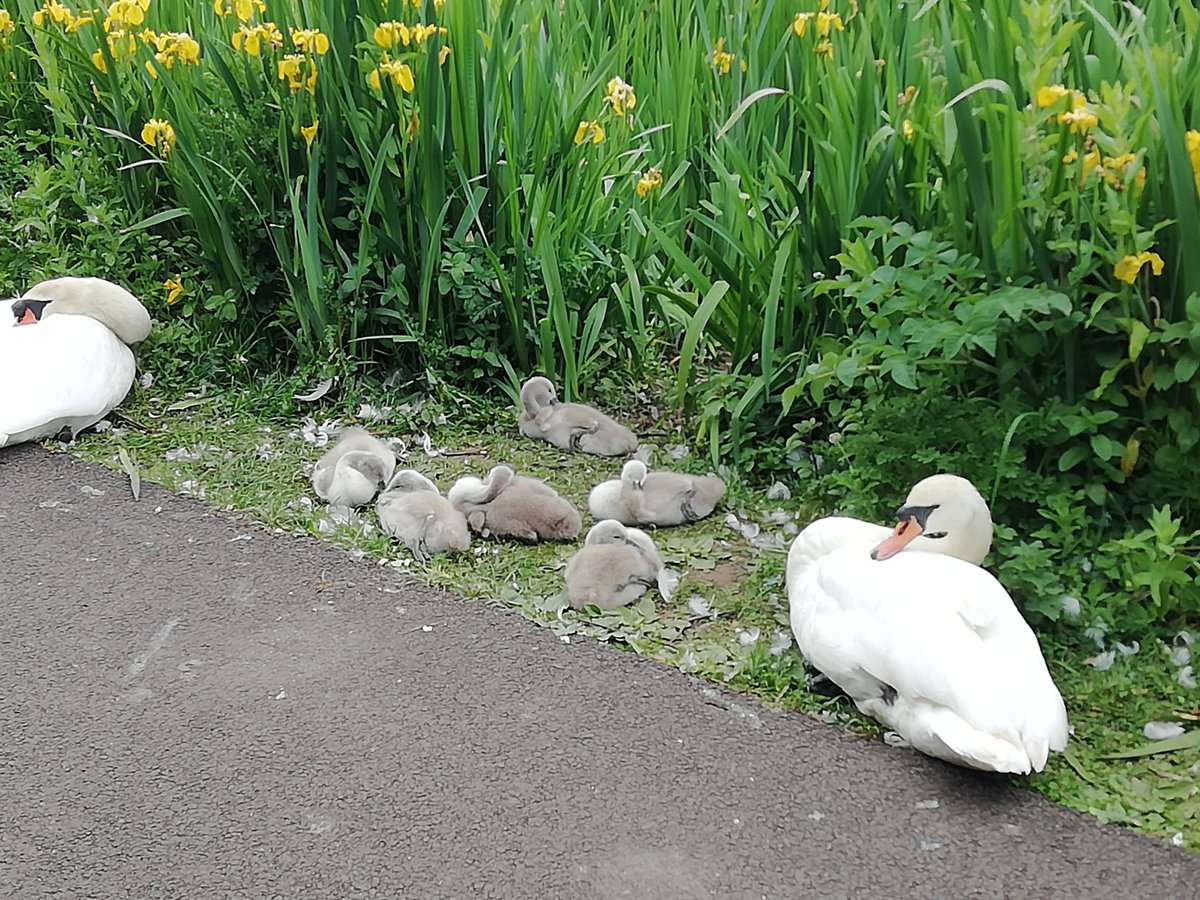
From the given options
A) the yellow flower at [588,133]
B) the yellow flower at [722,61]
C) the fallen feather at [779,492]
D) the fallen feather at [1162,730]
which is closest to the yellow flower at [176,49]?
the yellow flower at [588,133]

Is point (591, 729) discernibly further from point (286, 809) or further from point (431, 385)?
point (431, 385)

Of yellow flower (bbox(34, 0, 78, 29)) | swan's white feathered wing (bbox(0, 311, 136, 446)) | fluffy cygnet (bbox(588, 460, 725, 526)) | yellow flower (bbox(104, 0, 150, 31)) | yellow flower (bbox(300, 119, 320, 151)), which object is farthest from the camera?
yellow flower (bbox(34, 0, 78, 29))

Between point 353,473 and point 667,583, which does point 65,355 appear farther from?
point 667,583

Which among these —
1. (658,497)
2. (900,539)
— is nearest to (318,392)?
(658,497)

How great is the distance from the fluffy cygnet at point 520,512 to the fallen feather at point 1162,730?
152 centimetres

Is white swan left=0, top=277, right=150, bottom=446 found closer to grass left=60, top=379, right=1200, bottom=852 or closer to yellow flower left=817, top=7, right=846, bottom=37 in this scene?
grass left=60, top=379, right=1200, bottom=852

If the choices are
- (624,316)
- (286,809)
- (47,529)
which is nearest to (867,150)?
(624,316)

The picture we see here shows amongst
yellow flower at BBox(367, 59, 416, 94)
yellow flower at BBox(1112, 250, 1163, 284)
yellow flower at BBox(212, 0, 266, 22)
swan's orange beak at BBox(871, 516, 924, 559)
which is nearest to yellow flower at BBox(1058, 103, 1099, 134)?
yellow flower at BBox(1112, 250, 1163, 284)

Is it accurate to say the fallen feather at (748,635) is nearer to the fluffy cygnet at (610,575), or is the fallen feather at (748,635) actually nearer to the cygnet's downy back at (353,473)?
the fluffy cygnet at (610,575)

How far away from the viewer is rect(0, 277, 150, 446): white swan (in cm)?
385

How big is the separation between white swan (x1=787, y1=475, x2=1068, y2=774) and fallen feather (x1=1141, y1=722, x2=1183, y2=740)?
270 mm

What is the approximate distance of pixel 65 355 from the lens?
154 inches

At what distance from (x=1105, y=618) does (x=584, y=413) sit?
67.3 inches

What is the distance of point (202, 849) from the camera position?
2295 millimetres
